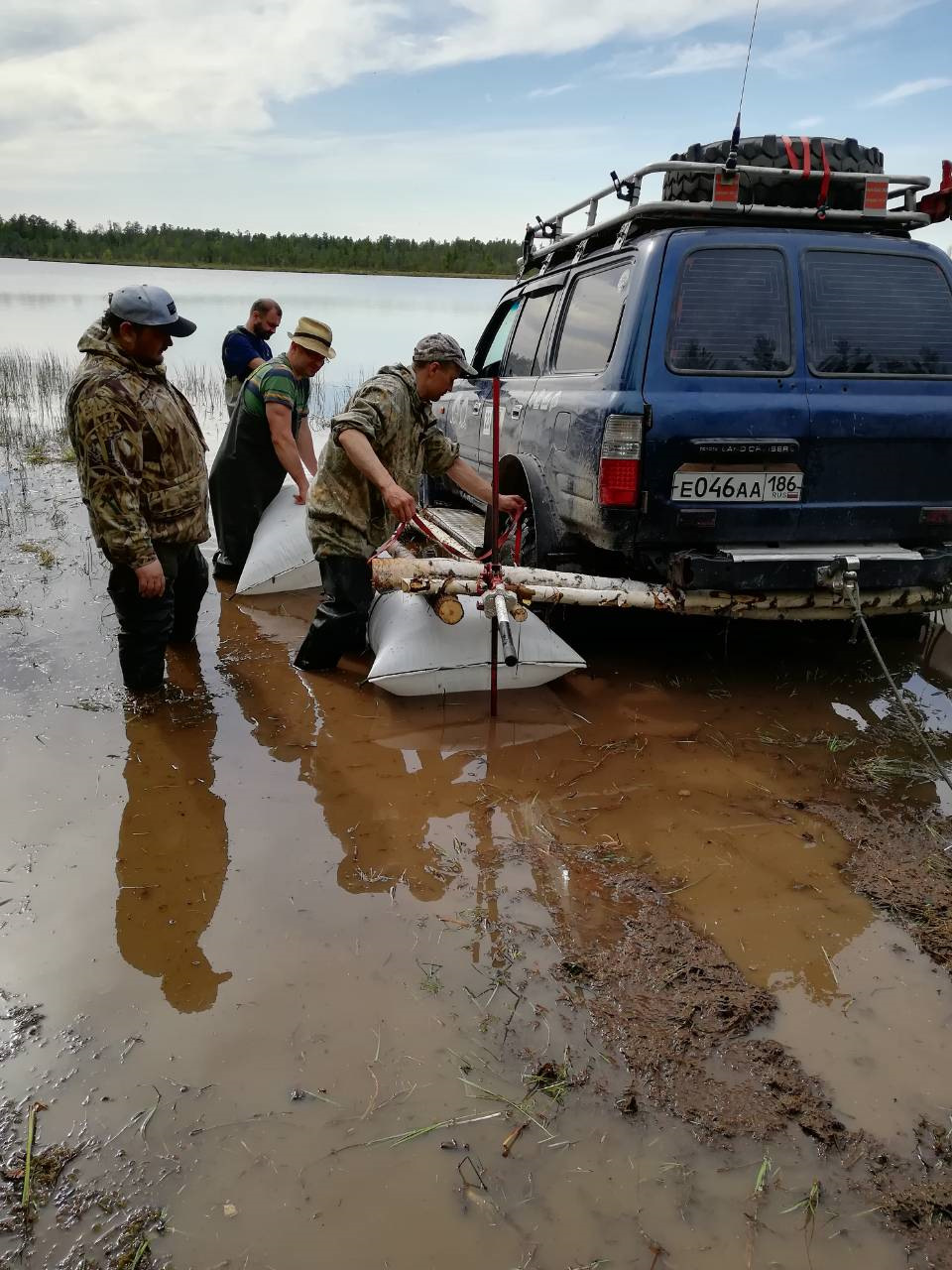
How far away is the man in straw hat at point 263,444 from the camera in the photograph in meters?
5.52

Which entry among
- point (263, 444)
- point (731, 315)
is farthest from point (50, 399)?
point (731, 315)

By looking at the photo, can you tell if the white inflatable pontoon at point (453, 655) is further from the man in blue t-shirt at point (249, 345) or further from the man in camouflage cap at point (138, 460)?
the man in blue t-shirt at point (249, 345)

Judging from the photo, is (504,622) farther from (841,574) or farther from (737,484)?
(841,574)

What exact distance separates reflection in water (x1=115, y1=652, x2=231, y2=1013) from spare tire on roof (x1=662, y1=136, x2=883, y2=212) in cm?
340

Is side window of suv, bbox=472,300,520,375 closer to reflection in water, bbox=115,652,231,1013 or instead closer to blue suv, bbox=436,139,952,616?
blue suv, bbox=436,139,952,616

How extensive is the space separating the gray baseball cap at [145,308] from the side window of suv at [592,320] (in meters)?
1.87

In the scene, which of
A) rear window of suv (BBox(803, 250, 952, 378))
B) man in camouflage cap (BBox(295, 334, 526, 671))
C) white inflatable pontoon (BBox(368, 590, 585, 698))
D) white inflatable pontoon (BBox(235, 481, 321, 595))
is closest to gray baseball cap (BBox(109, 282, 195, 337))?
man in camouflage cap (BBox(295, 334, 526, 671))

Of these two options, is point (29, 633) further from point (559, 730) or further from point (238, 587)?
point (559, 730)

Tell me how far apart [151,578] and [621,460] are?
2159 mm

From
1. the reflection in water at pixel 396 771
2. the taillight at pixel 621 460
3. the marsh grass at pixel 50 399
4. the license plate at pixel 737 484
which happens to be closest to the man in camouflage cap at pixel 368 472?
the reflection in water at pixel 396 771

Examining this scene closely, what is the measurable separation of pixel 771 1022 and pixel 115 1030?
171cm

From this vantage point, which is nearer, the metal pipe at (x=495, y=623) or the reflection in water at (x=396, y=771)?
the reflection in water at (x=396, y=771)

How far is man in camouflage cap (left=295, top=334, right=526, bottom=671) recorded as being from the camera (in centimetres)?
420

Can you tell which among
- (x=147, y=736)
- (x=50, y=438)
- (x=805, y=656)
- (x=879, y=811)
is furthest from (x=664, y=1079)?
(x=50, y=438)
